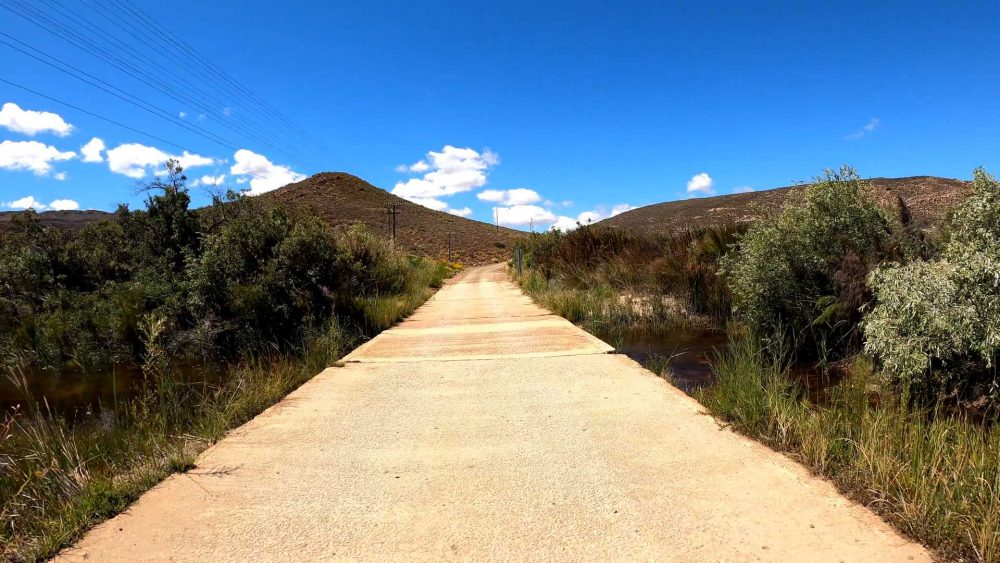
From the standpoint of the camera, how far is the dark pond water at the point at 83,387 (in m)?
8.40

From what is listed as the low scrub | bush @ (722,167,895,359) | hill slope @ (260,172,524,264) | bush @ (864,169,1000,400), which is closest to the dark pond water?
the low scrub

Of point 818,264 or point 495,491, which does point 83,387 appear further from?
point 818,264

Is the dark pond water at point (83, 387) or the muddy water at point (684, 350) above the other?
the muddy water at point (684, 350)

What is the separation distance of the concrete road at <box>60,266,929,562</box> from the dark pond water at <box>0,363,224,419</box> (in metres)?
4.36

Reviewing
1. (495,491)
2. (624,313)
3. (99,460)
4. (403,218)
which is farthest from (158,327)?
(403,218)

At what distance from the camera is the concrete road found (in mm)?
2795

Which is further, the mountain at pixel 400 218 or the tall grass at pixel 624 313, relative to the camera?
the mountain at pixel 400 218

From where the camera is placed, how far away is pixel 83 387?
9938 mm

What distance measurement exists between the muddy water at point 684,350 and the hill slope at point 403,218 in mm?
58283

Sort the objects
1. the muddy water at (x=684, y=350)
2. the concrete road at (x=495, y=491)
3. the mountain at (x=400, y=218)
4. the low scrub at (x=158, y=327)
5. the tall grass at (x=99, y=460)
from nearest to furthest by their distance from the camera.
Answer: the concrete road at (x=495, y=491), the tall grass at (x=99, y=460), the low scrub at (x=158, y=327), the muddy water at (x=684, y=350), the mountain at (x=400, y=218)

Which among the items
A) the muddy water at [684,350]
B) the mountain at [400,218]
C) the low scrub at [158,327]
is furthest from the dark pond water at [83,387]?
the mountain at [400,218]

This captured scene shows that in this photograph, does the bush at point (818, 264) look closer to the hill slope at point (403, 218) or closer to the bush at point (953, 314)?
the bush at point (953, 314)

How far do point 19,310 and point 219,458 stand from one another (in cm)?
1499

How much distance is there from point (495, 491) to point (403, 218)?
85611 mm
